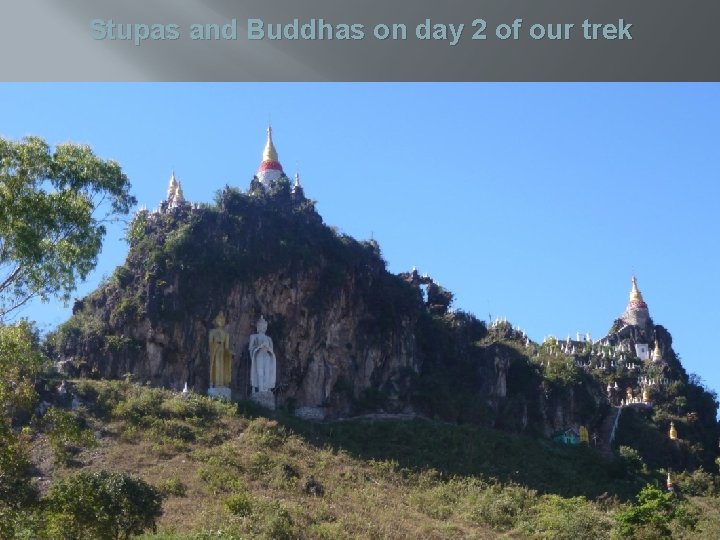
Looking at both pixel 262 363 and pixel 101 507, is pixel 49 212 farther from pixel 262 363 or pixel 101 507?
pixel 262 363

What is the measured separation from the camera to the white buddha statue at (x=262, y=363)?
39906mm

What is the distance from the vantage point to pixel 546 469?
36469 mm

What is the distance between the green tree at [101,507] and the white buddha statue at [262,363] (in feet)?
61.0

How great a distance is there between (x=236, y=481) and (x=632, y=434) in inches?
991

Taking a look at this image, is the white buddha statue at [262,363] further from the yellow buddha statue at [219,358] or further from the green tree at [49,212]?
the green tree at [49,212]

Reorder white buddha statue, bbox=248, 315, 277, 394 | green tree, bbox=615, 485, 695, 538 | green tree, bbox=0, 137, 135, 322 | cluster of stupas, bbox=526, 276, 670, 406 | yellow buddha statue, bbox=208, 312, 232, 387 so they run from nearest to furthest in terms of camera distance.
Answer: green tree, bbox=0, 137, 135, 322
green tree, bbox=615, 485, 695, 538
yellow buddha statue, bbox=208, 312, 232, 387
white buddha statue, bbox=248, 315, 277, 394
cluster of stupas, bbox=526, 276, 670, 406

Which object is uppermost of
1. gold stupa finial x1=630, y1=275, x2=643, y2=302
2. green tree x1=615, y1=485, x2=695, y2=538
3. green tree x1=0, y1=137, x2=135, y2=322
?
gold stupa finial x1=630, y1=275, x2=643, y2=302

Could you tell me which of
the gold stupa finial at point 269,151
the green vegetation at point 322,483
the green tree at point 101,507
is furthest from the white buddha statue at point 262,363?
the green tree at point 101,507

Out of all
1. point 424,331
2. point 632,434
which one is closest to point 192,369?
point 424,331

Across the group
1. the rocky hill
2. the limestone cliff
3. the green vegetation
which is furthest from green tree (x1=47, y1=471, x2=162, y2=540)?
the limestone cliff

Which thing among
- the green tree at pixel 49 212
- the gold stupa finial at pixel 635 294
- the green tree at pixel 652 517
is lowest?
the green tree at pixel 652 517

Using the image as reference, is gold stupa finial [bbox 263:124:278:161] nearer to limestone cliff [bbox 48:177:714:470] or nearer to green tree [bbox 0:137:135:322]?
limestone cliff [bbox 48:177:714:470]

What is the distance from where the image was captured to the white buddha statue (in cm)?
3991

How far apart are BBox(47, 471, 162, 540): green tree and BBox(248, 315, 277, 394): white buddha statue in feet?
61.0
